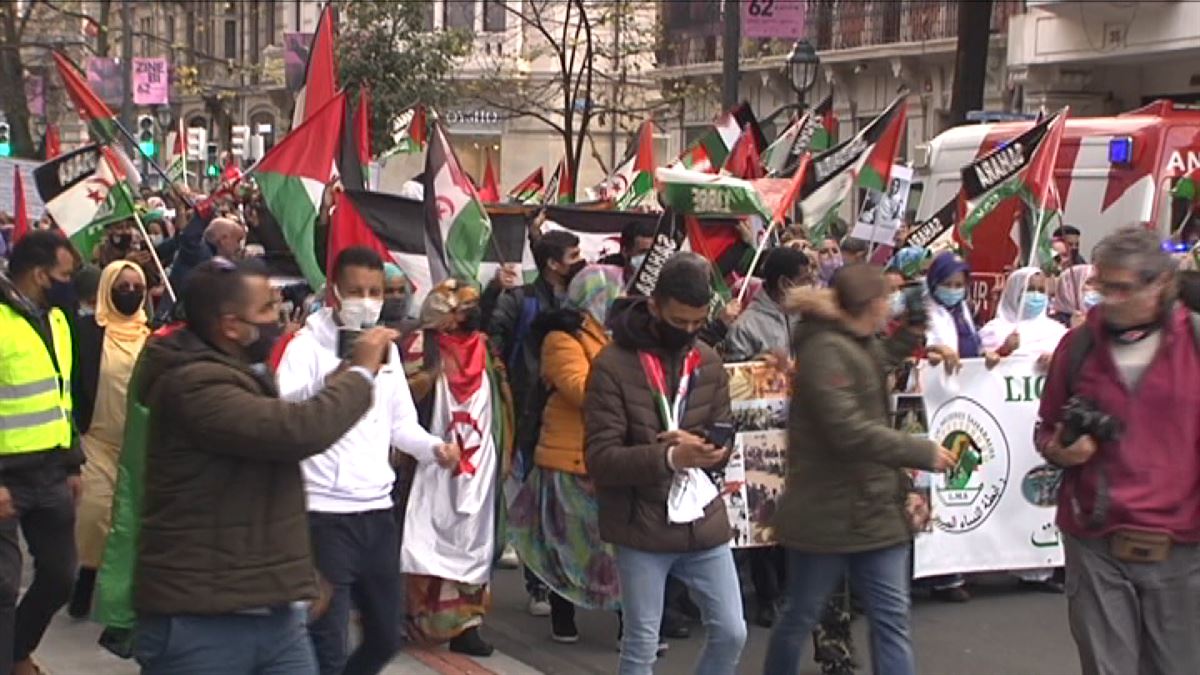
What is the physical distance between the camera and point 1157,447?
5293mm

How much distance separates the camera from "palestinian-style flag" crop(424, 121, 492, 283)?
8.23m

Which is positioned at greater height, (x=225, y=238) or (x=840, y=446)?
(x=225, y=238)

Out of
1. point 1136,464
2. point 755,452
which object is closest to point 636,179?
point 755,452

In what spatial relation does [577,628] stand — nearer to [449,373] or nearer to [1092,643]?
[449,373]

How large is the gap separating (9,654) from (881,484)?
302 centimetres

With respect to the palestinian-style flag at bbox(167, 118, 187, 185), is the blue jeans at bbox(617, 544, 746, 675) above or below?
below

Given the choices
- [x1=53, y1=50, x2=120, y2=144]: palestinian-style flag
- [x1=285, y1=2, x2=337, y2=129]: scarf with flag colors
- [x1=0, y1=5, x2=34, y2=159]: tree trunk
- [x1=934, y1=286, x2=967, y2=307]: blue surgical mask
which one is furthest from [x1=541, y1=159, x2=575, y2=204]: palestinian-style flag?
[x1=0, y1=5, x2=34, y2=159]: tree trunk

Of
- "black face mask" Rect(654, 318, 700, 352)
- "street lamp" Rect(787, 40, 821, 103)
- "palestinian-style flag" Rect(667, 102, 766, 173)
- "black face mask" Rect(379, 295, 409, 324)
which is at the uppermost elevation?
"street lamp" Rect(787, 40, 821, 103)

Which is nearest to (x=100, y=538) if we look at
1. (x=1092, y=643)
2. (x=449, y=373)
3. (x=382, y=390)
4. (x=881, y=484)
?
(x=449, y=373)

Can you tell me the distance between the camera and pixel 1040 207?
36.3 feet

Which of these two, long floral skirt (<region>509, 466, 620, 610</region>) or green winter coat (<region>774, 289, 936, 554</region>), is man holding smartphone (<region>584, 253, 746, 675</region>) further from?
long floral skirt (<region>509, 466, 620, 610</region>)

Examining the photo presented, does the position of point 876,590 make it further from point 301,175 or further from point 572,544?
point 301,175

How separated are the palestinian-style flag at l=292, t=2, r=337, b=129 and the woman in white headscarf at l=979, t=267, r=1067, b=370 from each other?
3.75 meters

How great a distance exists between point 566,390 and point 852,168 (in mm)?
4761
